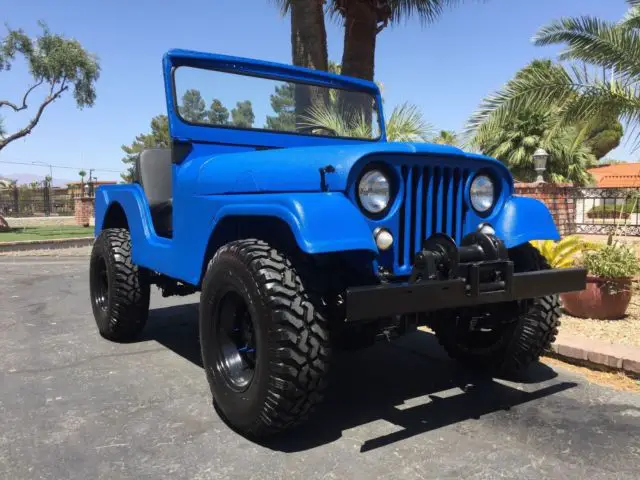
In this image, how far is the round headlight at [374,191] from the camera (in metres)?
2.73

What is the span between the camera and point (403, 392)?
346 centimetres

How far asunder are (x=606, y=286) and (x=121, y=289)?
14.0ft

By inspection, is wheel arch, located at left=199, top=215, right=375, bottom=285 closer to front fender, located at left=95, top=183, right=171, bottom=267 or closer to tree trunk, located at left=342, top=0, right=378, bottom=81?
front fender, located at left=95, top=183, right=171, bottom=267

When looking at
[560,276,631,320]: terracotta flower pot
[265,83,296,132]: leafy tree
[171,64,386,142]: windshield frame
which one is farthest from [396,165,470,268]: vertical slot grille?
[560,276,631,320]: terracotta flower pot

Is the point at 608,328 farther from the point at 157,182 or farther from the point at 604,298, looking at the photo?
the point at 157,182

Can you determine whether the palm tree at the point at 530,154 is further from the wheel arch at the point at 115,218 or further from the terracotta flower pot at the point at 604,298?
the wheel arch at the point at 115,218

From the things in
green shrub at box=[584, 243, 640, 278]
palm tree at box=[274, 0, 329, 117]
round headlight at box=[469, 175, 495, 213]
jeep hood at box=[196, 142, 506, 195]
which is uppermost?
palm tree at box=[274, 0, 329, 117]

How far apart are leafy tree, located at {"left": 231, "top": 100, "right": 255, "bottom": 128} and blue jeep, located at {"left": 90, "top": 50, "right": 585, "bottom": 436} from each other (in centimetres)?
1

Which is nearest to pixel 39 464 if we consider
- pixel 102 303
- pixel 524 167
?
pixel 102 303

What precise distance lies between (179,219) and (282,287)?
135cm

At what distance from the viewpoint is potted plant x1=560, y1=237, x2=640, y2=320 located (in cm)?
506

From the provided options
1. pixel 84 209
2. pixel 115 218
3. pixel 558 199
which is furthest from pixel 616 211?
pixel 84 209

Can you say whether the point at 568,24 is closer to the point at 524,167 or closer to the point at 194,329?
the point at 194,329

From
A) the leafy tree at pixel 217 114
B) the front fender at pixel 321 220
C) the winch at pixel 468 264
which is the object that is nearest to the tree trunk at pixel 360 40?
the leafy tree at pixel 217 114
